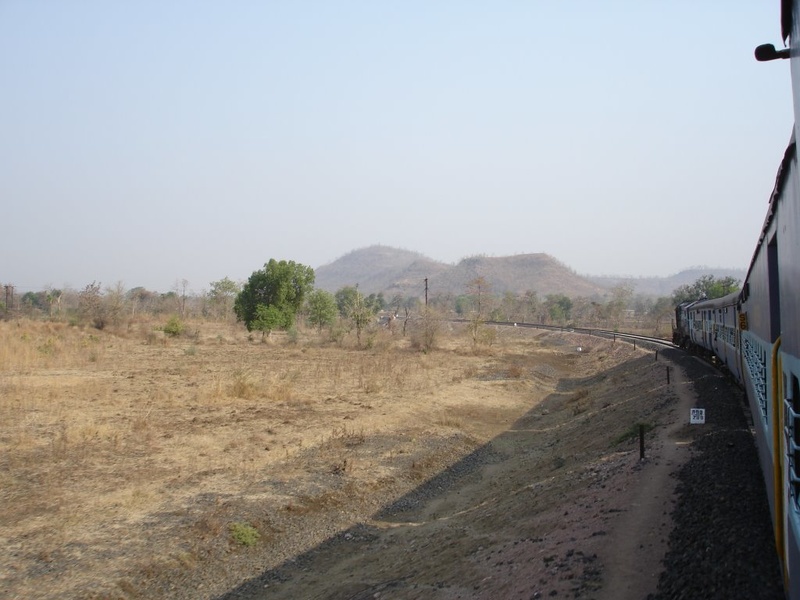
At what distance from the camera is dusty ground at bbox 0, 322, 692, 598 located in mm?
8711

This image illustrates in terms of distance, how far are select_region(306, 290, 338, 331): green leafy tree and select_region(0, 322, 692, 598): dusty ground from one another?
34400mm

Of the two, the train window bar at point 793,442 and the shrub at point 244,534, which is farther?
the shrub at point 244,534

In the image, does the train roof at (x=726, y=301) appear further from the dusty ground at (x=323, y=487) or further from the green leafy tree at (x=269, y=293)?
the green leafy tree at (x=269, y=293)

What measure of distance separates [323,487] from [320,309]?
51.0 meters

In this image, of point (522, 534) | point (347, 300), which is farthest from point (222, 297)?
point (522, 534)

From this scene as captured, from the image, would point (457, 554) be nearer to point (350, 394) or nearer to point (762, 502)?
point (762, 502)

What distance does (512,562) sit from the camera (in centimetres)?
820

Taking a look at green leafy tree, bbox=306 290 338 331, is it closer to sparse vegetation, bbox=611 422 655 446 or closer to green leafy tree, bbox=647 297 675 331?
green leafy tree, bbox=647 297 675 331

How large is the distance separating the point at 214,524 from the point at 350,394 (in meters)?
15.7

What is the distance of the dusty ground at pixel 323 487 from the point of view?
28.6ft

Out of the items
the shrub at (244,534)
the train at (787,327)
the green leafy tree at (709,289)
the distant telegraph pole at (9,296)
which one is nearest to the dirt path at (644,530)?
the train at (787,327)

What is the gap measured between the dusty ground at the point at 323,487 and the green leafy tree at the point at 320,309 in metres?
34.4

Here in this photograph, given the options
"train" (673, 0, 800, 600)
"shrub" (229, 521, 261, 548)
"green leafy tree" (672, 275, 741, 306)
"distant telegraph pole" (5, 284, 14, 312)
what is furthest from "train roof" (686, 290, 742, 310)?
"distant telegraph pole" (5, 284, 14, 312)

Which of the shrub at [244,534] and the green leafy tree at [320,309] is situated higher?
the green leafy tree at [320,309]
